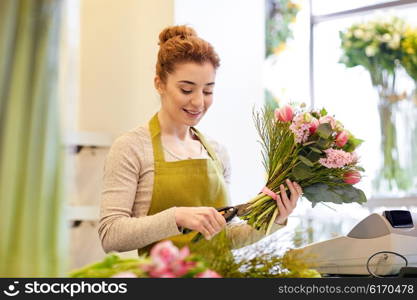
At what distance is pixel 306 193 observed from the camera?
1925 mm

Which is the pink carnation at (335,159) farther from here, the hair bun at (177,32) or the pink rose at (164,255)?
the pink rose at (164,255)

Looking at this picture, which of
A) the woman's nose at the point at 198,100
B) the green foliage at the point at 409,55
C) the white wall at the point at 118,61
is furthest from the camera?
the green foliage at the point at 409,55

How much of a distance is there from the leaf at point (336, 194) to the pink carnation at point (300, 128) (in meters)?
0.14

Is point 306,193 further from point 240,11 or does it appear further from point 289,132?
point 240,11

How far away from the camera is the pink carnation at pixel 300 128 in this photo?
1.84 m

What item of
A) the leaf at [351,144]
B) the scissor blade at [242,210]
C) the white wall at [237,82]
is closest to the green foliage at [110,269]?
the scissor blade at [242,210]

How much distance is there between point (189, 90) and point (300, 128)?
43 centimetres

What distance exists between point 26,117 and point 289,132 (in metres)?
1.75

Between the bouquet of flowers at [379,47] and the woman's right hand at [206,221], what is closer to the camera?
the woman's right hand at [206,221]

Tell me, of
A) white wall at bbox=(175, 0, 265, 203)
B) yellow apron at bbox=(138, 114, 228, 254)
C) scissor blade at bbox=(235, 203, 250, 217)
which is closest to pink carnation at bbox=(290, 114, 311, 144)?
scissor blade at bbox=(235, 203, 250, 217)

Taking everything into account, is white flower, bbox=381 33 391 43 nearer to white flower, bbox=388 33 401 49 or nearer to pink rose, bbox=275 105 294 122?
white flower, bbox=388 33 401 49

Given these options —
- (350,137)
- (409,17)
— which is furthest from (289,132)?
(409,17)

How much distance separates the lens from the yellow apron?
215 centimetres

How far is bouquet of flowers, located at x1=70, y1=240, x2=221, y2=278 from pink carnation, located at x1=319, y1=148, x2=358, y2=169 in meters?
0.86
